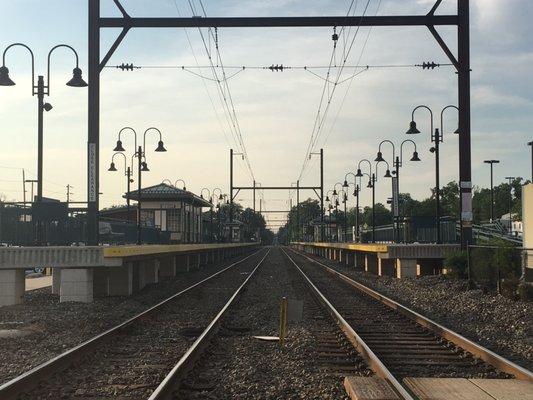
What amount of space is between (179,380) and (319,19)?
57.4 feet

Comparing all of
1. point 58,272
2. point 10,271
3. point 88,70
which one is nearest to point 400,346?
point 10,271

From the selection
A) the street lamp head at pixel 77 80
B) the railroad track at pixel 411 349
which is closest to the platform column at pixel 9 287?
the street lamp head at pixel 77 80

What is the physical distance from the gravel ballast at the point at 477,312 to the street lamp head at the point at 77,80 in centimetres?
1104

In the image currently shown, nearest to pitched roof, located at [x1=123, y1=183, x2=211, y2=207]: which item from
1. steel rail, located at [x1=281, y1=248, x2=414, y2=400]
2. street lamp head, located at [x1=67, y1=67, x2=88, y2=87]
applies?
street lamp head, located at [x1=67, y1=67, x2=88, y2=87]

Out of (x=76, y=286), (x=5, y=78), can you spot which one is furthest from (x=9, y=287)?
(x=5, y=78)

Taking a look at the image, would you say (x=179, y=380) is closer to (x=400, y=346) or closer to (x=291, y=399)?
(x=291, y=399)

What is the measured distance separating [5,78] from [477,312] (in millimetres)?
13945

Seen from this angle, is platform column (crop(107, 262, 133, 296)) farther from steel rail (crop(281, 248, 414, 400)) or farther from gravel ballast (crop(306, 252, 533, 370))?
steel rail (crop(281, 248, 414, 400))

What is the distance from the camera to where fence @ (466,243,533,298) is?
60.0 ft

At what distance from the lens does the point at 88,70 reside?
23.6m

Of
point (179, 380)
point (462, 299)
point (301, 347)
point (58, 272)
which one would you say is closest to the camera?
point (179, 380)

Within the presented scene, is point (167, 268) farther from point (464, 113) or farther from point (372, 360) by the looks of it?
point (372, 360)

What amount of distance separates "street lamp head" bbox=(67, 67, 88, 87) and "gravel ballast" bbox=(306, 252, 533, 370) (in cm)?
1104

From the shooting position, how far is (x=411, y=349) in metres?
11.2
